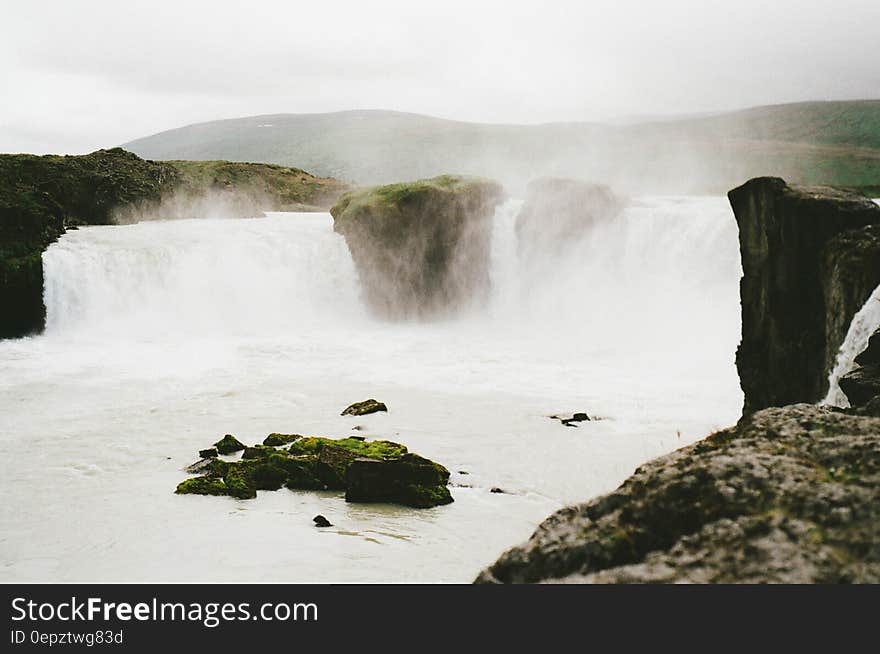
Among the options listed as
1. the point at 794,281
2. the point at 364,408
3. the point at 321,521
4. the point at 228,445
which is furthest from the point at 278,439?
the point at 794,281

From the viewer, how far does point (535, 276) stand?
128 ft

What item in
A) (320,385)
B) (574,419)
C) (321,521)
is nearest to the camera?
(321,521)

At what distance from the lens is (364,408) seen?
1894cm

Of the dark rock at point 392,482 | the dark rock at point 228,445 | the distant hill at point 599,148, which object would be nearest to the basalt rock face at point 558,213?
the dark rock at point 228,445

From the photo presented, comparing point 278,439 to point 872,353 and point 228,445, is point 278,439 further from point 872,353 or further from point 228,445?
point 872,353

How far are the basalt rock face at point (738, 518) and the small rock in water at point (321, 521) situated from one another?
8.02 m

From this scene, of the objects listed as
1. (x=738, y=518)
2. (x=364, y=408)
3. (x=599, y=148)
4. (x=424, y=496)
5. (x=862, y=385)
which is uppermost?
(x=599, y=148)

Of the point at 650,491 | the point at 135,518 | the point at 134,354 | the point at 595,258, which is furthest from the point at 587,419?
the point at 595,258

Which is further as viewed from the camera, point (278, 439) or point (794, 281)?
point (278, 439)

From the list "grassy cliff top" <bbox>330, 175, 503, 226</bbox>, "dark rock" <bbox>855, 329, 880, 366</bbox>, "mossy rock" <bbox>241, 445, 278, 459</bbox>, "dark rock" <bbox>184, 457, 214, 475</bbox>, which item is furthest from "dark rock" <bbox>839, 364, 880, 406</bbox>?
"grassy cliff top" <bbox>330, 175, 503, 226</bbox>

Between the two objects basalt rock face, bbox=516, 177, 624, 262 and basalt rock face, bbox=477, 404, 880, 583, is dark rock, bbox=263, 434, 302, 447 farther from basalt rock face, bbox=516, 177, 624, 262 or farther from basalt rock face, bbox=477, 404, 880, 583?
basalt rock face, bbox=516, 177, 624, 262

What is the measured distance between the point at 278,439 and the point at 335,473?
302 cm

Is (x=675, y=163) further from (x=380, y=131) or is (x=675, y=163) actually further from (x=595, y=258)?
(x=595, y=258)

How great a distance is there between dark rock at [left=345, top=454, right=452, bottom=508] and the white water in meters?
0.27
